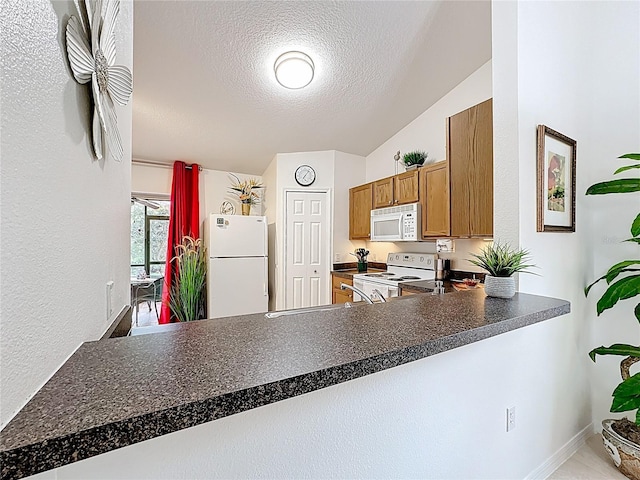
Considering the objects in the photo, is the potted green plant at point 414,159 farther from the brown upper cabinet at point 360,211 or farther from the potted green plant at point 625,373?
the potted green plant at point 625,373

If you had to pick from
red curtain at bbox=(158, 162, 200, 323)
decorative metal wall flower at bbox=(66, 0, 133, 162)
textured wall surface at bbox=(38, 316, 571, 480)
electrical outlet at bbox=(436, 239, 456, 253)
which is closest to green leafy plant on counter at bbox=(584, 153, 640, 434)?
textured wall surface at bbox=(38, 316, 571, 480)

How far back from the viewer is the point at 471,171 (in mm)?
2078

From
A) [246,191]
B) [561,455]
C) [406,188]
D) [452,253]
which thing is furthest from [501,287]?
[246,191]

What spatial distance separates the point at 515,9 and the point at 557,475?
2.51m

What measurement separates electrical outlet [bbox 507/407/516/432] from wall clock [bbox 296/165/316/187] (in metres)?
3.31

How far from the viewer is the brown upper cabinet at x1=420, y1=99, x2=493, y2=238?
1.95 meters

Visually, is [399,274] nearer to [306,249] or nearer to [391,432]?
[306,249]

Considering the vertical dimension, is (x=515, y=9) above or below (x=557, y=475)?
above

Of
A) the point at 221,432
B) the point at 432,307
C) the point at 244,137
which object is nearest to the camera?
the point at 221,432

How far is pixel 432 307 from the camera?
1147mm

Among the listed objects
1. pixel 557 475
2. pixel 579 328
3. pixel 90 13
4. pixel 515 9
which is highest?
pixel 515 9

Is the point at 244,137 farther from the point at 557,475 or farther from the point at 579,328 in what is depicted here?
the point at 557,475

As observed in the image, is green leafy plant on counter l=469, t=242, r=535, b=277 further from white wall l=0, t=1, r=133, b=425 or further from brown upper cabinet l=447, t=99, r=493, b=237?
white wall l=0, t=1, r=133, b=425

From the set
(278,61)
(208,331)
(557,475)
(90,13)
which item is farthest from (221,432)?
(278,61)
